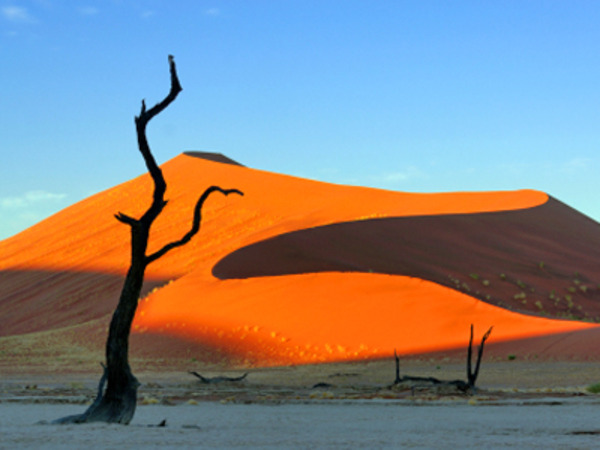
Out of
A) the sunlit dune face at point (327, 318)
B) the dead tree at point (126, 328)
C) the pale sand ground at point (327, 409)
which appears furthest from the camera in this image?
the sunlit dune face at point (327, 318)

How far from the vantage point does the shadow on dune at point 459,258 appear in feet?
132

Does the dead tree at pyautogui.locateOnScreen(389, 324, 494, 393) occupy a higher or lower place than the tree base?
higher

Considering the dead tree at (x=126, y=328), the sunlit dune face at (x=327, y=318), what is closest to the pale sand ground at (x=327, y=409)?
the dead tree at (x=126, y=328)

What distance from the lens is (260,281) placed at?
38469mm

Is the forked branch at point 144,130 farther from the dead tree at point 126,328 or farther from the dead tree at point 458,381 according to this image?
the dead tree at point 458,381

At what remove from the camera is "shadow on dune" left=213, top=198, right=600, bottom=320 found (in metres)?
40.2

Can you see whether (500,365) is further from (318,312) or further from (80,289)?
(80,289)

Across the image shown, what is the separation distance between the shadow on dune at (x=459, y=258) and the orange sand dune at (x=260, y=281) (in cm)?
198

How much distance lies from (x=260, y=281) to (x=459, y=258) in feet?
36.4

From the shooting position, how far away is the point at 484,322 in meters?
32.7

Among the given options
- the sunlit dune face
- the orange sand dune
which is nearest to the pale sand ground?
the sunlit dune face

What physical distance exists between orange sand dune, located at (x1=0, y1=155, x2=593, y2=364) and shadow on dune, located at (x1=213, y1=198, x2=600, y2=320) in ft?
6.50

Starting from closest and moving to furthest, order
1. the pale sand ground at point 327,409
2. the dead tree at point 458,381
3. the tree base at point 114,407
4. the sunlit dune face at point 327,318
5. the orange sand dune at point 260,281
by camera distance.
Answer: the pale sand ground at point 327,409 < the tree base at point 114,407 < the dead tree at point 458,381 < the sunlit dune face at point 327,318 < the orange sand dune at point 260,281

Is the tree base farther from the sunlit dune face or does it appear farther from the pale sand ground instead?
the sunlit dune face
